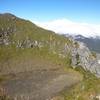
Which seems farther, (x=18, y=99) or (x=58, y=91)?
(x=58, y=91)

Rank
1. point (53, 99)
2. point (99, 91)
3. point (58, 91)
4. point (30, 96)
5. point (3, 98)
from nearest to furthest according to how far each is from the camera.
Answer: point (3, 98) < point (99, 91) < point (53, 99) < point (30, 96) < point (58, 91)

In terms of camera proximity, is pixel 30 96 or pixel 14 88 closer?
pixel 30 96

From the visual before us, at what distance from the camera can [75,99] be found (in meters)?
139

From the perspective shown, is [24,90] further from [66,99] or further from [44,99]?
[66,99]

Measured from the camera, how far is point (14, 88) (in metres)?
198

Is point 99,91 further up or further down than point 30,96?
further up

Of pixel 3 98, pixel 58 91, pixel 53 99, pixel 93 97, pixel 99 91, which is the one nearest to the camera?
pixel 3 98

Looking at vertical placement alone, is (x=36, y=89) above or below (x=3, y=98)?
below

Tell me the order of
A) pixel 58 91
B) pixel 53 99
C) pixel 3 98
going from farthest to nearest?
pixel 58 91, pixel 53 99, pixel 3 98

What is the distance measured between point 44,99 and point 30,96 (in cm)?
1402

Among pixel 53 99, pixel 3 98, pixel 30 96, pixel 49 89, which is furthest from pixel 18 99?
pixel 3 98

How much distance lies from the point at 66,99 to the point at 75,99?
17.3ft

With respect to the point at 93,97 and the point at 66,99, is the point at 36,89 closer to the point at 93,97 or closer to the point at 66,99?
the point at 66,99

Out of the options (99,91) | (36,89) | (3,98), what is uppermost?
(3,98)
